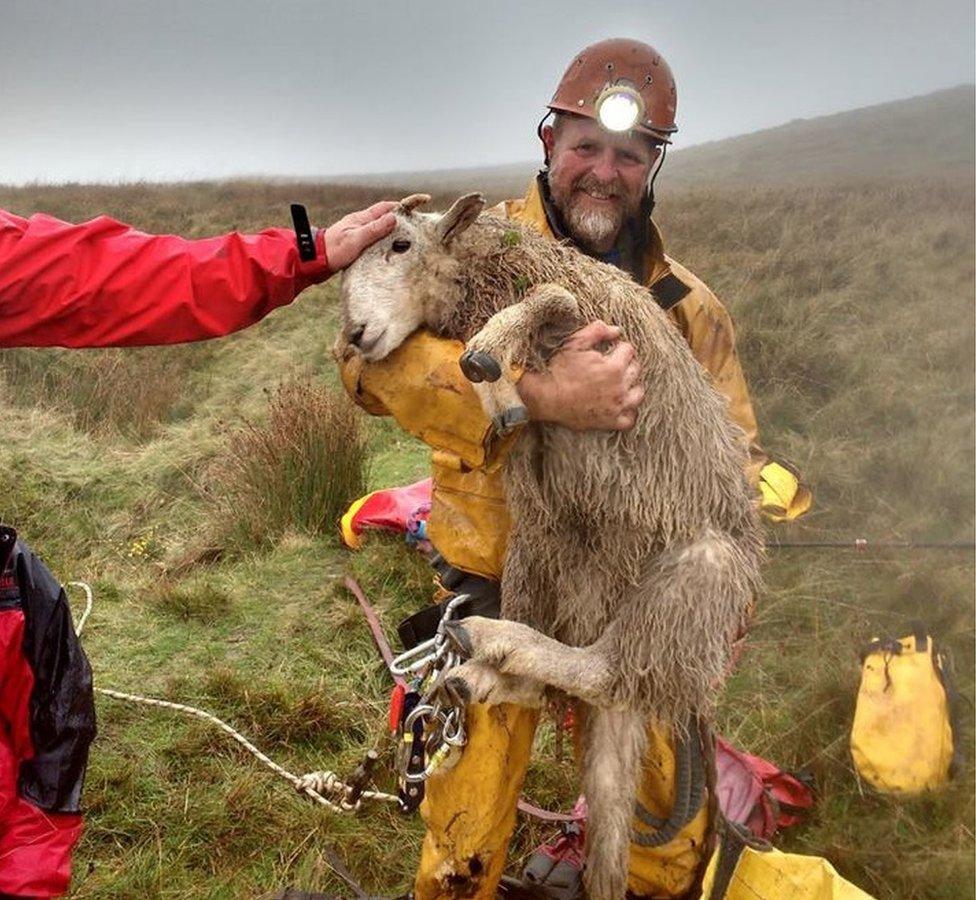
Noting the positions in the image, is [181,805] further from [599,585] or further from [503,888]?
[599,585]

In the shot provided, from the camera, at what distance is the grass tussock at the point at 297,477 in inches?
259

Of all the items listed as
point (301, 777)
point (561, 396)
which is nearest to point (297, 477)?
point (301, 777)

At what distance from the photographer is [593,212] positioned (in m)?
2.98

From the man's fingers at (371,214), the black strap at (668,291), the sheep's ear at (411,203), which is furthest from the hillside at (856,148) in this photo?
the man's fingers at (371,214)

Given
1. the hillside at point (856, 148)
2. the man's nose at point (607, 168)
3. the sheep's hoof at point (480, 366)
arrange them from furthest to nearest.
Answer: the hillside at point (856, 148), the man's nose at point (607, 168), the sheep's hoof at point (480, 366)

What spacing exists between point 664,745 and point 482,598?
82cm

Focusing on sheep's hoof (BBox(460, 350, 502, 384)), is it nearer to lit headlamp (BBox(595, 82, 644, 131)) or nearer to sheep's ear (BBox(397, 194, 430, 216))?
sheep's ear (BBox(397, 194, 430, 216))

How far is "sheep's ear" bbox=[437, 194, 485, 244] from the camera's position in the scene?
2.40 metres

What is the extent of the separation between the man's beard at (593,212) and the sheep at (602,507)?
1.36ft

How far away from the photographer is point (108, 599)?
19.1 ft

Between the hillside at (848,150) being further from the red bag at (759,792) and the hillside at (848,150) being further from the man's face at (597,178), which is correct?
the red bag at (759,792)

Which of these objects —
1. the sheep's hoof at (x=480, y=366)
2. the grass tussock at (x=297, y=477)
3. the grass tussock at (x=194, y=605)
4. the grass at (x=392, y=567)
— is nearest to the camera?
the sheep's hoof at (x=480, y=366)

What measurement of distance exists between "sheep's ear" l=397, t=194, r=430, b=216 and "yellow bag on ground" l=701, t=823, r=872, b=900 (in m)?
2.26

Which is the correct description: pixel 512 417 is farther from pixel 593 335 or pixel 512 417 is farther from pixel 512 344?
pixel 593 335
